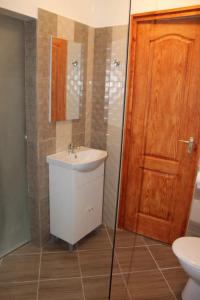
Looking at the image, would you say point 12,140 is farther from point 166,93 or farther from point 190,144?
point 190,144

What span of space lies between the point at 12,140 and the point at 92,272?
128 centimetres

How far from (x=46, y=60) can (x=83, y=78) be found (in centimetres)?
48

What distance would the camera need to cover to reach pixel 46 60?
2014 millimetres

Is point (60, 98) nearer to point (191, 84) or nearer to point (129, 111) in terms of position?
point (129, 111)

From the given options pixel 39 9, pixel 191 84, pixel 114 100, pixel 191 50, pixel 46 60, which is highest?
pixel 39 9

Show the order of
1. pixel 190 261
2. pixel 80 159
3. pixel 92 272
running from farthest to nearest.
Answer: pixel 80 159 < pixel 92 272 < pixel 190 261

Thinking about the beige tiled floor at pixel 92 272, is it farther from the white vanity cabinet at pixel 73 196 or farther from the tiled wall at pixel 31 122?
the tiled wall at pixel 31 122

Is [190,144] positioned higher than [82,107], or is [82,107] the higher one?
[82,107]

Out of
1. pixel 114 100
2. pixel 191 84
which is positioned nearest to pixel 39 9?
pixel 114 100

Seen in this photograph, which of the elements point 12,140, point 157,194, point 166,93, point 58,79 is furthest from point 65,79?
point 157,194

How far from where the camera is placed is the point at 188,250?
1.72 meters

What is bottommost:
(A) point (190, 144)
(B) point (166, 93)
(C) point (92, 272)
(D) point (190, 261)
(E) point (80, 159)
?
(C) point (92, 272)

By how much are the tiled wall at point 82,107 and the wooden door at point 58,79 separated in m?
0.06

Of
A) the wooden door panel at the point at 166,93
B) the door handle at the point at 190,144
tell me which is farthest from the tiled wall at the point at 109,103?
the door handle at the point at 190,144
